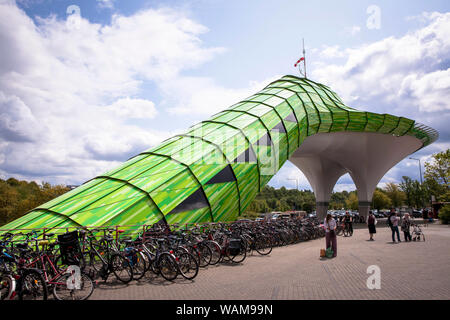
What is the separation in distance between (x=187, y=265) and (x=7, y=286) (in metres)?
3.42

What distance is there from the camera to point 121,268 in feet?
21.8

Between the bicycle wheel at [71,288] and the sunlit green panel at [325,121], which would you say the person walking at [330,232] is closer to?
the bicycle wheel at [71,288]

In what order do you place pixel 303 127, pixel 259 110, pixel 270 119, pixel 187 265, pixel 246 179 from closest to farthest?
1. pixel 187 265
2. pixel 246 179
3. pixel 270 119
4. pixel 259 110
5. pixel 303 127

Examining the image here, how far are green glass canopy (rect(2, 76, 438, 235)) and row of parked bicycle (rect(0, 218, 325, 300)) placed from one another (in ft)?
6.56

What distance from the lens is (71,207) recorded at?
10.6 metres

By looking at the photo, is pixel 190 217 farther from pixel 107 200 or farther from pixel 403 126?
pixel 403 126

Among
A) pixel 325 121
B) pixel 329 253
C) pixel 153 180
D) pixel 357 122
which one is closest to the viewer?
pixel 329 253

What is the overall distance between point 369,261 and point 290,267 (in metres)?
2.47

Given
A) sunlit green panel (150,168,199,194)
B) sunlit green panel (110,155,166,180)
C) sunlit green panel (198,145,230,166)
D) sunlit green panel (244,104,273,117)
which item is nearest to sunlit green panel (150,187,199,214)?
sunlit green panel (150,168,199,194)

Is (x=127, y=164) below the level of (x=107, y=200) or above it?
above

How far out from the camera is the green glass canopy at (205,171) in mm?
10703

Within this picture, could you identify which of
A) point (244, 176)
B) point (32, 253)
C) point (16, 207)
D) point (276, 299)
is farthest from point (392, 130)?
point (16, 207)

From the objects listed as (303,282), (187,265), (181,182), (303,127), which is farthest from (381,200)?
(187,265)
